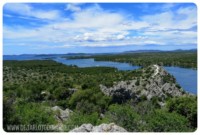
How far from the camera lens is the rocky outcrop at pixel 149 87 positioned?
20.2 meters

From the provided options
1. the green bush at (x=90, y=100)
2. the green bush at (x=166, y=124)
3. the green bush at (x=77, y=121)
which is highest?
the green bush at (x=77, y=121)

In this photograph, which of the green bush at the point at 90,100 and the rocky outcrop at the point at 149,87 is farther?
the rocky outcrop at the point at 149,87

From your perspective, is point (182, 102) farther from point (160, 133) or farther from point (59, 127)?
point (59, 127)

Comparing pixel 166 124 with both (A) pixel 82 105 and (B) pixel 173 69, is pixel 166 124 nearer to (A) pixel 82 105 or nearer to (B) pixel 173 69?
(A) pixel 82 105

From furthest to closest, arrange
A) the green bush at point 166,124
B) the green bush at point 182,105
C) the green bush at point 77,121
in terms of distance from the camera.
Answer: the green bush at point 182,105, the green bush at point 166,124, the green bush at point 77,121

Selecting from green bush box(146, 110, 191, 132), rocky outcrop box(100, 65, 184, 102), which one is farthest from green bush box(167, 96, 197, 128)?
rocky outcrop box(100, 65, 184, 102)

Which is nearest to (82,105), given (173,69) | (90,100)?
(90,100)

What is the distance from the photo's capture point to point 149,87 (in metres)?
22.5

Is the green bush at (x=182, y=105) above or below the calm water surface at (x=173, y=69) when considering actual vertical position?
below

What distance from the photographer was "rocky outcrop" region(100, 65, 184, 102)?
2018 centimetres

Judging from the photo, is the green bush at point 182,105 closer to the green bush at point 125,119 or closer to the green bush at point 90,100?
the green bush at point 90,100

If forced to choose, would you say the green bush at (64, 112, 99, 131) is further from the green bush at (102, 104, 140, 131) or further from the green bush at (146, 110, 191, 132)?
the green bush at (146, 110, 191, 132)

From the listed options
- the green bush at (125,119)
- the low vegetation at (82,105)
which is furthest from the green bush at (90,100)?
the green bush at (125,119)

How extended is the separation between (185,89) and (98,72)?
412 inches
